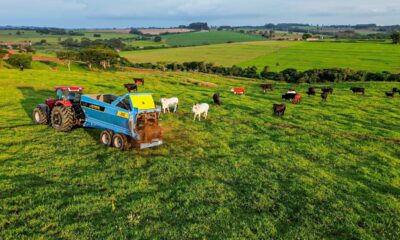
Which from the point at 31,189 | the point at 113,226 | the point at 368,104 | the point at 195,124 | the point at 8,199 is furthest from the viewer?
the point at 368,104

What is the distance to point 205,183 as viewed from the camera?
34.4ft

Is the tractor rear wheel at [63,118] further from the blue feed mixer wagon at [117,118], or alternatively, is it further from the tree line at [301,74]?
the tree line at [301,74]

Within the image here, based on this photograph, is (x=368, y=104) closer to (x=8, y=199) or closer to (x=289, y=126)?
(x=289, y=126)

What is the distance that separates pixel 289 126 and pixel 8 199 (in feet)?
51.8

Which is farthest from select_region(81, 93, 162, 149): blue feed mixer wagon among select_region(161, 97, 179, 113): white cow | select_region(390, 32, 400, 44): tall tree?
select_region(390, 32, 400, 44): tall tree

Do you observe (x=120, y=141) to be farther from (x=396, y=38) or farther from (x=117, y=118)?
(x=396, y=38)

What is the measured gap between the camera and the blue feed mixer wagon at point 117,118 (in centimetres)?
1284

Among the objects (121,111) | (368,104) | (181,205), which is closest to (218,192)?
(181,205)

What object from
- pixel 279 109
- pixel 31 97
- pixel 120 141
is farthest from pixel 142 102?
pixel 31 97

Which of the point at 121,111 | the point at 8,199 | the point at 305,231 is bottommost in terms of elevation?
the point at 305,231

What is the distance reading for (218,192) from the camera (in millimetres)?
9914

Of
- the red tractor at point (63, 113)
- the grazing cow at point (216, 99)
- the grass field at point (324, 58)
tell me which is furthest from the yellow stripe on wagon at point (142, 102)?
the grass field at point (324, 58)

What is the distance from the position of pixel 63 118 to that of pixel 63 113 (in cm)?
26

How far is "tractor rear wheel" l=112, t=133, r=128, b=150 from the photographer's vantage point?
42.7 ft
